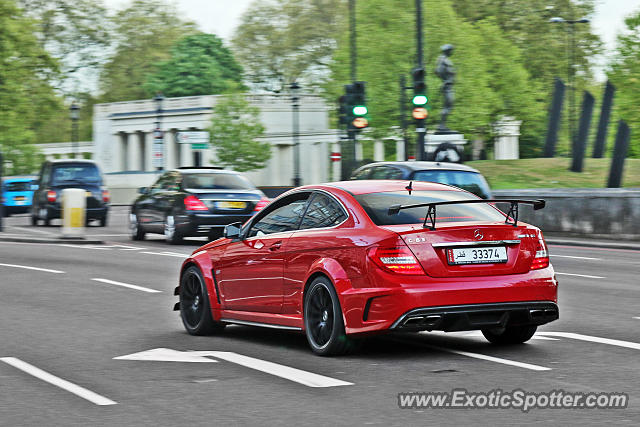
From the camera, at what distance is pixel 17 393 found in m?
7.35

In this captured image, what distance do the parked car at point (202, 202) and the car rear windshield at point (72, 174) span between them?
9739 mm

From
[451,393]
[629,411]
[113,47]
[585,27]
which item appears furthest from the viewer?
[113,47]

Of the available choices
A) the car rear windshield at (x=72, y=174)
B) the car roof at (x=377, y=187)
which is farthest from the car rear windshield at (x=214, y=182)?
the car roof at (x=377, y=187)

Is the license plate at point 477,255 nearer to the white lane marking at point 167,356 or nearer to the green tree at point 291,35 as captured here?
the white lane marking at point 167,356

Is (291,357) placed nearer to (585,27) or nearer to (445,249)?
(445,249)

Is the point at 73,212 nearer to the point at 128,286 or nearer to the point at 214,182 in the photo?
the point at 214,182

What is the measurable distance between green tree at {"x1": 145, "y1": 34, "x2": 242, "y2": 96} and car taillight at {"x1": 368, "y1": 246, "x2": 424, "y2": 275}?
9779 centimetres

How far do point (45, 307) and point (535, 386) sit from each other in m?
7.24

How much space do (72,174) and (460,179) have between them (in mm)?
16192

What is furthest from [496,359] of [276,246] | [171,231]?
[171,231]

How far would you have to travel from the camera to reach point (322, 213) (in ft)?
30.0

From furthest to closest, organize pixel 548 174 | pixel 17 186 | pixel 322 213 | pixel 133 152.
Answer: pixel 133 152, pixel 548 174, pixel 17 186, pixel 322 213

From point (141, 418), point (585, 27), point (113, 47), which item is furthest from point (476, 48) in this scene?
point (141, 418)

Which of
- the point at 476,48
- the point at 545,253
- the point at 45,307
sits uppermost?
the point at 476,48
